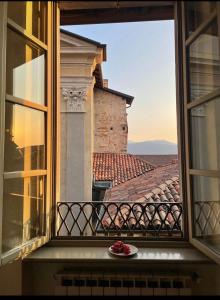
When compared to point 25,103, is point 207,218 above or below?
below

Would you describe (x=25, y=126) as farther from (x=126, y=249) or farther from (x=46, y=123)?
(x=126, y=249)

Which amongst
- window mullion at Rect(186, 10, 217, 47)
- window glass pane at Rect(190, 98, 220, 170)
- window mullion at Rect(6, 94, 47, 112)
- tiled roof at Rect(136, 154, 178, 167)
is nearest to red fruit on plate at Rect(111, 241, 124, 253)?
window glass pane at Rect(190, 98, 220, 170)

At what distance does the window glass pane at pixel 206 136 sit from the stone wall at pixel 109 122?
12.2 ft

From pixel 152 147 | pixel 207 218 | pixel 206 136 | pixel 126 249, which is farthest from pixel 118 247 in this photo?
pixel 152 147

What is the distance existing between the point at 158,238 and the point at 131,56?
2069 millimetres

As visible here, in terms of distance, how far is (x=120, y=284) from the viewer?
68.1 inches

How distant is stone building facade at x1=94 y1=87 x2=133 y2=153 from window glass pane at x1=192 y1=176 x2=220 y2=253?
148 inches

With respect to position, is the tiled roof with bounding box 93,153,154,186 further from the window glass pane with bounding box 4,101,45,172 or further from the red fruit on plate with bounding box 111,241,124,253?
the window glass pane with bounding box 4,101,45,172

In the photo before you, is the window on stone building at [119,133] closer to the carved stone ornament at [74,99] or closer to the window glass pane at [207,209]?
the carved stone ornament at [74,99]

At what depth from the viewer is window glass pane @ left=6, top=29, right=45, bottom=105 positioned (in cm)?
156

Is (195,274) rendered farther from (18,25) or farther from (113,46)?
(113,46)

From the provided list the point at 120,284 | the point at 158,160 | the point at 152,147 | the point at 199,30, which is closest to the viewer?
the point at 199,30

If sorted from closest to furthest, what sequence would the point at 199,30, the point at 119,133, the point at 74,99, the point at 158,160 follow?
the point at 199,30, the point at 74,99, the point at 158,160, the point at 119,133

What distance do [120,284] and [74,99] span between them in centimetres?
297
